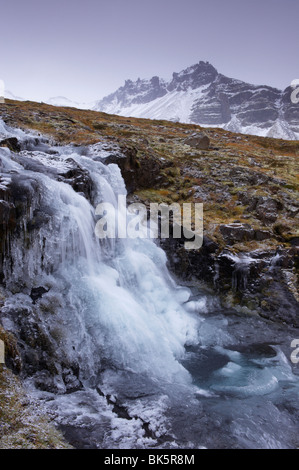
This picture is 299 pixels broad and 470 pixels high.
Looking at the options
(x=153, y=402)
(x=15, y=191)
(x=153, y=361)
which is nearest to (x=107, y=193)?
(x=15, y=191)

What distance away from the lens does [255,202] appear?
20688mm

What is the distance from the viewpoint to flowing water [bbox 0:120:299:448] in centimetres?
736

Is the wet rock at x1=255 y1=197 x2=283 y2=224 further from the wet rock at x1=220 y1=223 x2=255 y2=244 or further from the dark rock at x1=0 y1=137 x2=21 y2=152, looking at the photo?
the dark rock at x1=0 y1=137 x2=21 y2=152

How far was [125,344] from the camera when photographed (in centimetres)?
1012

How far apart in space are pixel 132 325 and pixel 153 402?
3.02 meters
